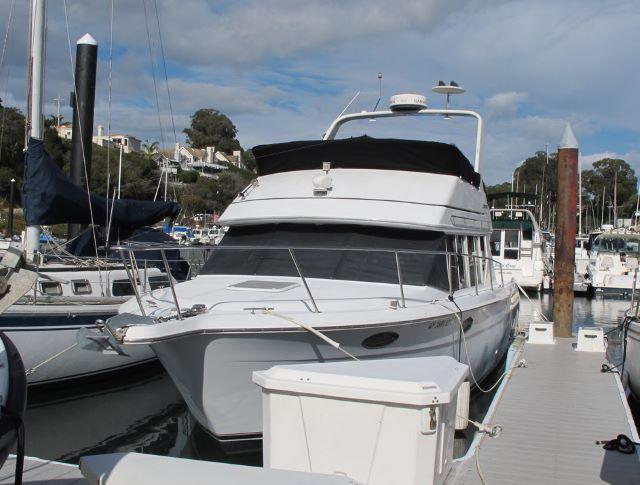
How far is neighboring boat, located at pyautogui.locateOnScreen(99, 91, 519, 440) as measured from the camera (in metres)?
6.30

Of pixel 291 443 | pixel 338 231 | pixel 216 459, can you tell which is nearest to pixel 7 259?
pixel 291 443

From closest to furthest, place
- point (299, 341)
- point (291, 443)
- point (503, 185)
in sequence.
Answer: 1. point (291, 443)
2. point (299, 341)
3. point (503, 185)

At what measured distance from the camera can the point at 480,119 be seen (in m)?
11.0

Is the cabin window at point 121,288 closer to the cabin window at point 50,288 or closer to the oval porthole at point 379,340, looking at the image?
the cabin window at point 50,288

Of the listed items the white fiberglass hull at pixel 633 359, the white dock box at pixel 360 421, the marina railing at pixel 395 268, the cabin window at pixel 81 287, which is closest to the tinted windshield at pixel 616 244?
the white fiberglass hull at pixel 633 359

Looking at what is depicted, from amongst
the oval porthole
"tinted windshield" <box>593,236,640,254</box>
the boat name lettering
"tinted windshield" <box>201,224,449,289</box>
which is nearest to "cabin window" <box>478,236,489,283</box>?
"tinted windshield" <box>201,224,449,289</box>

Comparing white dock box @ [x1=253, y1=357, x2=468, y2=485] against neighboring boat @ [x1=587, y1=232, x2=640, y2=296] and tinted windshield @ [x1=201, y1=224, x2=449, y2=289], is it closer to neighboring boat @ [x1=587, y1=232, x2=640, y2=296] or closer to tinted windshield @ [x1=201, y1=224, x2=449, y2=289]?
tinted windshield @ [x1=201, y1=224, x2=449, y2=289]

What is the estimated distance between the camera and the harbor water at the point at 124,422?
7.76m

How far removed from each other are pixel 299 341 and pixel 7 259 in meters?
3.00

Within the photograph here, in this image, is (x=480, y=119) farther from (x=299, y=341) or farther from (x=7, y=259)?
(x=7, y=259)

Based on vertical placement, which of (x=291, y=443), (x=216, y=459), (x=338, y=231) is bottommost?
(x=216, y=459)

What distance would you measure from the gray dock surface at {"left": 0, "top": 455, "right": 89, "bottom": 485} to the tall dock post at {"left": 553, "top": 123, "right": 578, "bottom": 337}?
9.62m

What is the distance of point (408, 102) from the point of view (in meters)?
11.1

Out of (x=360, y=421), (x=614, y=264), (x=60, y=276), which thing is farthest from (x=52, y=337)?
(x=614, y=264)
